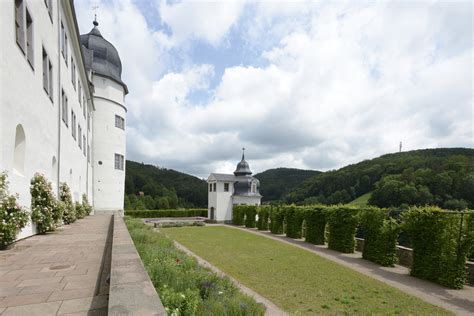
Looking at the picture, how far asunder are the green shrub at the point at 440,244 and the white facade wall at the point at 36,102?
1330 cm

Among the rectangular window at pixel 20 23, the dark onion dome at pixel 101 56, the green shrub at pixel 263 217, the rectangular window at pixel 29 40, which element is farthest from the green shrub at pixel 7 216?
the green shrub at pixel 263 217

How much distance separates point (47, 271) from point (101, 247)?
7.11ft

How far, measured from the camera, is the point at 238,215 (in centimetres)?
3519

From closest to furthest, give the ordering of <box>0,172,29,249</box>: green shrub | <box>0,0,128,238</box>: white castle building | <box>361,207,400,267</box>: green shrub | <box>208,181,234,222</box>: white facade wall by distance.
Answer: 1. <box>0,172,29,249</box>: green shrub
2. <box>0,0,128,238</box>: white castle building
3. <box>361,207,400,267</box>: green shrub
4. <box>208,181,234,222</box>: white facade wall

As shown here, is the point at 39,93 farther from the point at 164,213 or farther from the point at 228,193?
the point at 164,213

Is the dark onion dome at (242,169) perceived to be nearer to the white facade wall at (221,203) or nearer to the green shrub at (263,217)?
the white facade wall at (221,203)

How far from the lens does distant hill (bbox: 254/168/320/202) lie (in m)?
82.6

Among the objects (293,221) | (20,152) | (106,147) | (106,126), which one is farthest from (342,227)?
(106,126)

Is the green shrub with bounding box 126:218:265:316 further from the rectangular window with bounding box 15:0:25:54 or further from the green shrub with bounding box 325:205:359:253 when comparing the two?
the green shrub with bounding box 325:205:359:253

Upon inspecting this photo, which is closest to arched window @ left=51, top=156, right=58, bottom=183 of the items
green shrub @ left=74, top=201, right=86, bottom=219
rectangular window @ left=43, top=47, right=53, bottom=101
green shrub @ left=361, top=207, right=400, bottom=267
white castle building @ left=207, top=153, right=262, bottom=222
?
rectangular window @ left=43, top=47, right=53, bottom=101

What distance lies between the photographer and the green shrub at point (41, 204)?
821cm

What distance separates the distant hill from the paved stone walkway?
7467 centimetres

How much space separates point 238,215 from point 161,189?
3279 cm

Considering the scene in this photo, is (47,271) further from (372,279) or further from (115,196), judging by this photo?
(115,196)
